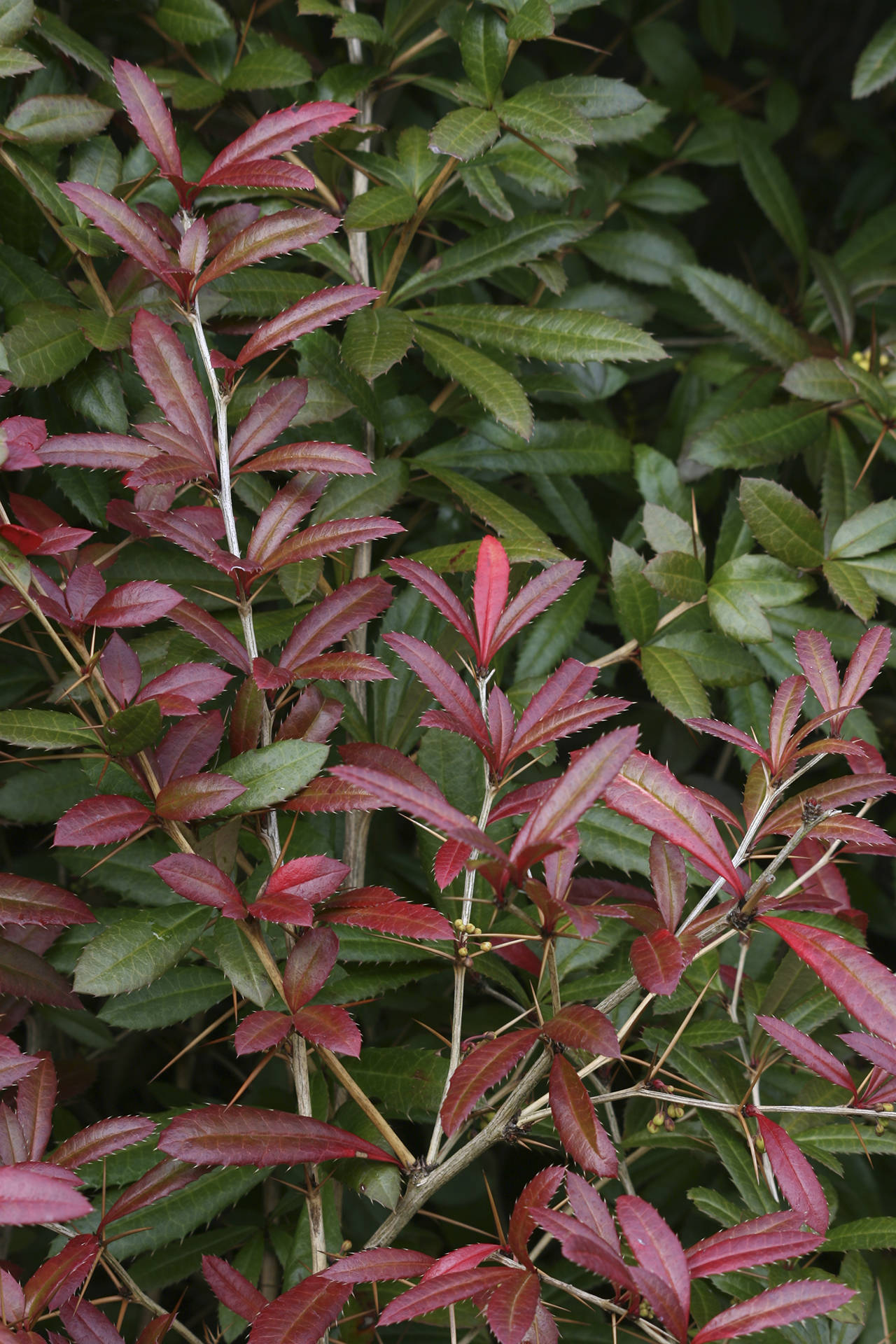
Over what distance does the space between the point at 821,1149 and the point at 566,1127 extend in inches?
13.1

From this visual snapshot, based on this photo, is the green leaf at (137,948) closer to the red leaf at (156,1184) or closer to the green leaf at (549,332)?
the red leaf at (156,1184)

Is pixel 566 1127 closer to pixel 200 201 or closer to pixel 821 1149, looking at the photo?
pixel 821 1149

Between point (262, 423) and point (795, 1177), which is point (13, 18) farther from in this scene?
point (795, 1177)

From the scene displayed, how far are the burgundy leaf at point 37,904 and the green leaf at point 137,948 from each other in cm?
2

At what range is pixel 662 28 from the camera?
1.44 metres

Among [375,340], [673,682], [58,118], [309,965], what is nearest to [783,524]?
[673,682]

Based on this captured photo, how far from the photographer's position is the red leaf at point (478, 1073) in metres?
0.53

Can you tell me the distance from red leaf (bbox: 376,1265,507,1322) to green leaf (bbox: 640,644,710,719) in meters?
0.45

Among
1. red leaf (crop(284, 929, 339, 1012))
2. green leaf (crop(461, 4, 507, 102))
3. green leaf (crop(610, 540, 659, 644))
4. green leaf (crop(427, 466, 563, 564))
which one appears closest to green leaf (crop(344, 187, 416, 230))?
green leaf (crop(461, 4, 507, 102))

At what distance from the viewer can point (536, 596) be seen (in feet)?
2.17

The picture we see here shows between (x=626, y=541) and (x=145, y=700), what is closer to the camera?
(x=145, y=700)

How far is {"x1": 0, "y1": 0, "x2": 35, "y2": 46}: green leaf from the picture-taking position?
2.69ft

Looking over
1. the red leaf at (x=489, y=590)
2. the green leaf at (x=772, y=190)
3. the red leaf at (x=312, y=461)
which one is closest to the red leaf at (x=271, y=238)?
the red leaf at (x=312, y=461)

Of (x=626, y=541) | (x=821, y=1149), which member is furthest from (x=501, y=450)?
(x=821, y=1149)
